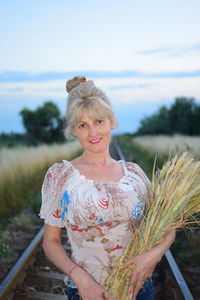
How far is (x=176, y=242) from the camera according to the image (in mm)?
5020

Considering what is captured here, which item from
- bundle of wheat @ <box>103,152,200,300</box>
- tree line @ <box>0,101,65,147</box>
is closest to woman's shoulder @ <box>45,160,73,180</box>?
bundle of wheat @ <box>103,152,200,300</box>

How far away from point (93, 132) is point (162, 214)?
58cm

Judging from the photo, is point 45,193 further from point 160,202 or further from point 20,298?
point 20,298

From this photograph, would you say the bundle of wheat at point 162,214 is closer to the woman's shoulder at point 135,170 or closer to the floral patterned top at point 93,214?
the floral patterned top at point 93,214

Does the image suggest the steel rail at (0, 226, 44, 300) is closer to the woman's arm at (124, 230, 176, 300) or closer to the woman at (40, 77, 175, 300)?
the woman at (40, 77, 175, 300)

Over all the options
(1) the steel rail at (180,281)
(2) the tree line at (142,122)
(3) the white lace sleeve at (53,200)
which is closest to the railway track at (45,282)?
(1) the steel rail at (180,281)

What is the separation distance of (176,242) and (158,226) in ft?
10.2

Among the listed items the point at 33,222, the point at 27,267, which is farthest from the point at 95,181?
the point at 33,222

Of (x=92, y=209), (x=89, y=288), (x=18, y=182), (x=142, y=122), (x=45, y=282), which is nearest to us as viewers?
(x=89, y=288)

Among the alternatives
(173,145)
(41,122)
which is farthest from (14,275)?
(41,122)

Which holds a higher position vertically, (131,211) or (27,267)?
(131,211)

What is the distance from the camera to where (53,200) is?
2.13m

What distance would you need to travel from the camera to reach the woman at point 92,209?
6.79 feet

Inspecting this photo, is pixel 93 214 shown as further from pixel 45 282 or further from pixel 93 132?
pixel 45 282
